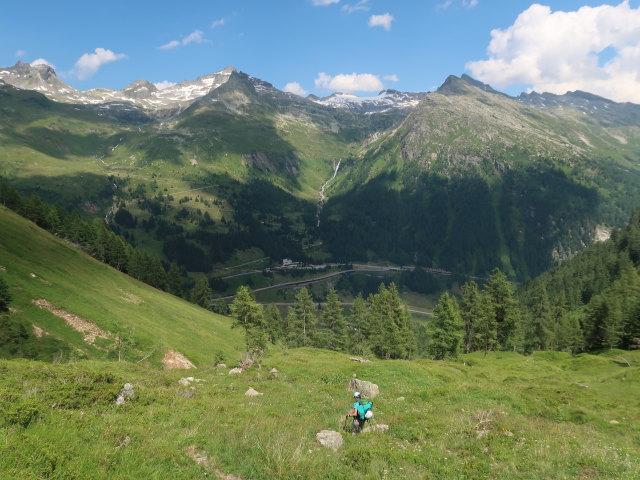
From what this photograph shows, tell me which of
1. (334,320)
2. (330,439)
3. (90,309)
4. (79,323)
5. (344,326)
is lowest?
(344,326)

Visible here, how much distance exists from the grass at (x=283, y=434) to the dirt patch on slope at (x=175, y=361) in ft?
97.1

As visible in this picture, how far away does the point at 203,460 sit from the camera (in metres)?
13.5

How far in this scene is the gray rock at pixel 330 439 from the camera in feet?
52.7

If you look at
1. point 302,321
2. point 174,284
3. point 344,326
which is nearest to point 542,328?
point 344,326

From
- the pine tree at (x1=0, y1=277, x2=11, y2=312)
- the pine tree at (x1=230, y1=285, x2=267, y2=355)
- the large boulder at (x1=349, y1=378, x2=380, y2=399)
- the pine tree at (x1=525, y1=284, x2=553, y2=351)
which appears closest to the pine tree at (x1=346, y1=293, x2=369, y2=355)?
the pine tree at (x1=230, y1=285, x2=267, y2=355)

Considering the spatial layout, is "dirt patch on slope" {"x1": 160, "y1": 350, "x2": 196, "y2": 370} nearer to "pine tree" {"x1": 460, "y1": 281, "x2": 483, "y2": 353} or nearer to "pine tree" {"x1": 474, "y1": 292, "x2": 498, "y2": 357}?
"pine tree" {"x1": 474, "y1": 292, "x2": 498, "y2": 357}

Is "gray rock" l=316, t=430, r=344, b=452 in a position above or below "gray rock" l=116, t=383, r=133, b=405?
above

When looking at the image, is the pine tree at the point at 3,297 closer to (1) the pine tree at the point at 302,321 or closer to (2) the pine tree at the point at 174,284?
(1) the pine tree at the point at 302,321

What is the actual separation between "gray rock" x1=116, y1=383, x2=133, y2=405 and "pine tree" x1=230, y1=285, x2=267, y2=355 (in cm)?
4195

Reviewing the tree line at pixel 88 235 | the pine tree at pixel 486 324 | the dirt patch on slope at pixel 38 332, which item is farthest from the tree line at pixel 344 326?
the tree line at pixel 88 235

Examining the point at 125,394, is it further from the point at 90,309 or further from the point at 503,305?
the point at 503,305

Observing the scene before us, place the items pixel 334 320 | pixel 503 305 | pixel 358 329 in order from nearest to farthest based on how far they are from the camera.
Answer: pixel 503 305
pixel 358 329
pixel 334 320

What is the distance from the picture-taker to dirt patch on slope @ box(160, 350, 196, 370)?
53312 millimetres

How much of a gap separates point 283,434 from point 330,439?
235 centimetres
